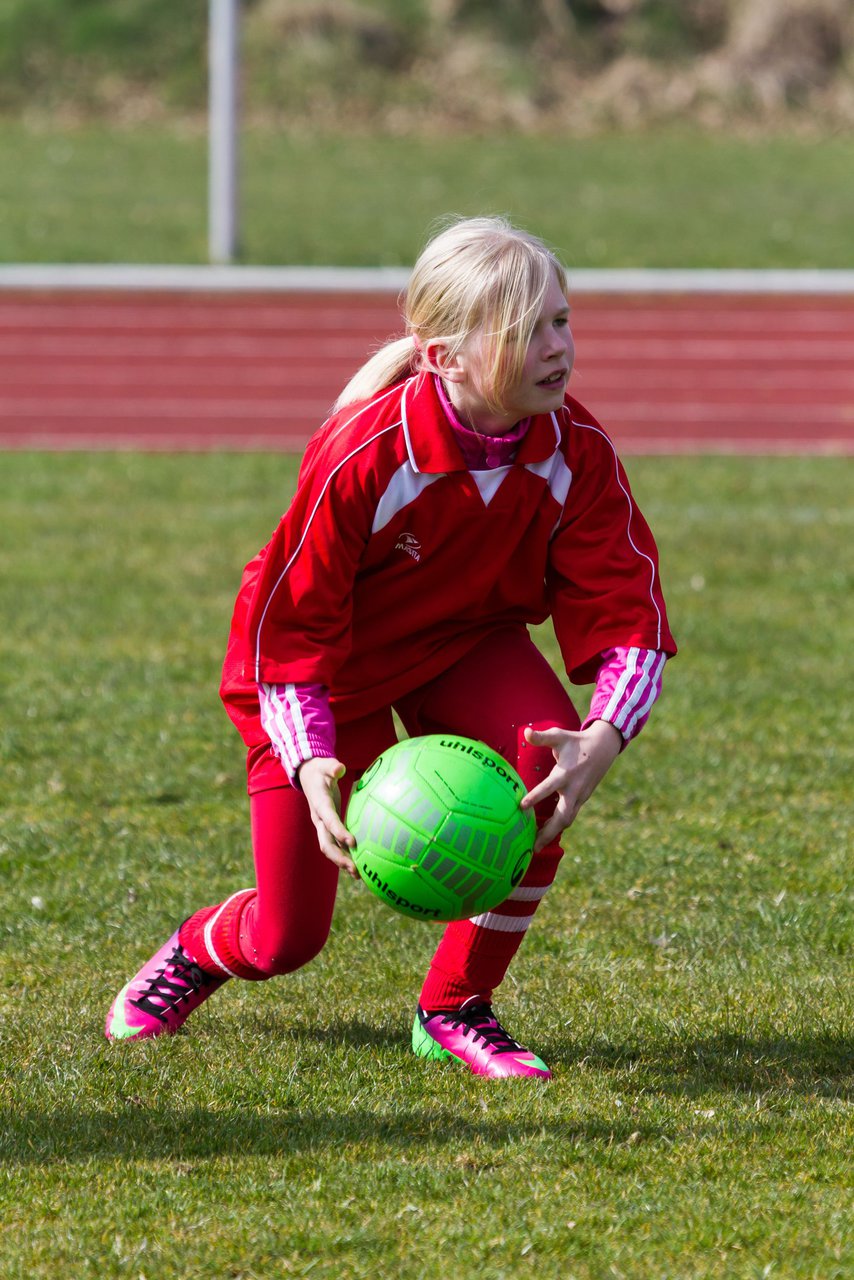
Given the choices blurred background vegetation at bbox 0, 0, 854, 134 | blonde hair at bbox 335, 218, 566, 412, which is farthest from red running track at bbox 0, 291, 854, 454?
blurred background vegetation at bbox 0, 0, 854, 134

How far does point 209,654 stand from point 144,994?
3498mm

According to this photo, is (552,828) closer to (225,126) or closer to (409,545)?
(409,545)

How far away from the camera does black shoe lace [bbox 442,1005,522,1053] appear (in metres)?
3.79

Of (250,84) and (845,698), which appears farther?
(250,84)

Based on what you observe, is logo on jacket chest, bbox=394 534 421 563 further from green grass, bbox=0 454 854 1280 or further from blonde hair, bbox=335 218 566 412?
green grass, bbox=0 454 854 1280

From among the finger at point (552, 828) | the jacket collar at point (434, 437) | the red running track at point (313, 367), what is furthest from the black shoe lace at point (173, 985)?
the red running track at point (313, 367)

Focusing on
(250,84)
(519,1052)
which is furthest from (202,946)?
(250,84)

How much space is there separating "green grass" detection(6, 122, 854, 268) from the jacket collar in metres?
12.1

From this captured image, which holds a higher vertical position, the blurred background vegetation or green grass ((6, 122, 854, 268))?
the blurred background vegetation

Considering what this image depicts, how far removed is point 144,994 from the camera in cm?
401

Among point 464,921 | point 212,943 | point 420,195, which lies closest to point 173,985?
point 212,943

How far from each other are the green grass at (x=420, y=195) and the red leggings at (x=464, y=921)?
1203 centimetres

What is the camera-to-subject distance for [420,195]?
20359mm

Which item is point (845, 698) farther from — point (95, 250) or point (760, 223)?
point (760, 223)
